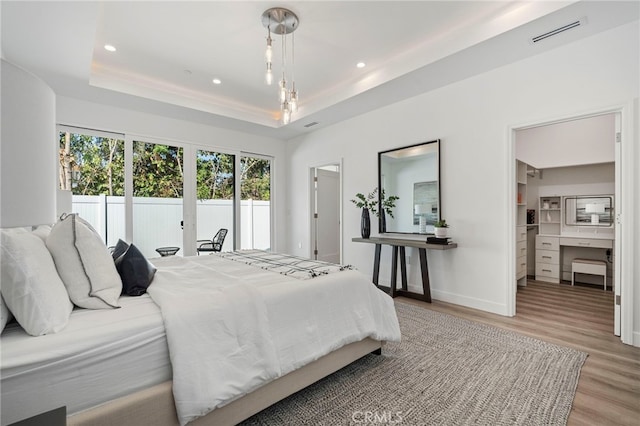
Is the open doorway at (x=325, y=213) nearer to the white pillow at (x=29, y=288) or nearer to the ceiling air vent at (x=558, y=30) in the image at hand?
the ceiling air vent at (x=558, y=30)

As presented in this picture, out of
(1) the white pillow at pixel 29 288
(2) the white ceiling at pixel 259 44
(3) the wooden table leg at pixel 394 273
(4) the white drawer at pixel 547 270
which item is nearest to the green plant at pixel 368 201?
(3) the wooden table leg at pixel 394 273

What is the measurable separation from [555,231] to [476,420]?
465cm

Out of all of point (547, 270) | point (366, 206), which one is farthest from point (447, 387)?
point (547, 270)

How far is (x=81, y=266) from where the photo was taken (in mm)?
1428

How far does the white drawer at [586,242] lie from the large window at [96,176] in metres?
6.73

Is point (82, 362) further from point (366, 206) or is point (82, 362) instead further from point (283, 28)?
point (366, 206)

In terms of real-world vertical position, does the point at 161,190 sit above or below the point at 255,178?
below

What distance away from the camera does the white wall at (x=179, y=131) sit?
3.87 metres

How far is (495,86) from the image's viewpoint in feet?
10.7

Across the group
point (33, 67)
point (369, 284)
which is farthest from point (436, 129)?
point (33, 67)

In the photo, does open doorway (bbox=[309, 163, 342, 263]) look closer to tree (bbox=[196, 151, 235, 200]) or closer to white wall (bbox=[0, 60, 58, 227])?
tree (bbox=[196, 151, 235, 200])

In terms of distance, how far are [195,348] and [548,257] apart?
549cm

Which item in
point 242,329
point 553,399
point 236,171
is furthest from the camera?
point 236,171

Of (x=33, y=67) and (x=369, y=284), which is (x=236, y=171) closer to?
(x=33, y=67)
